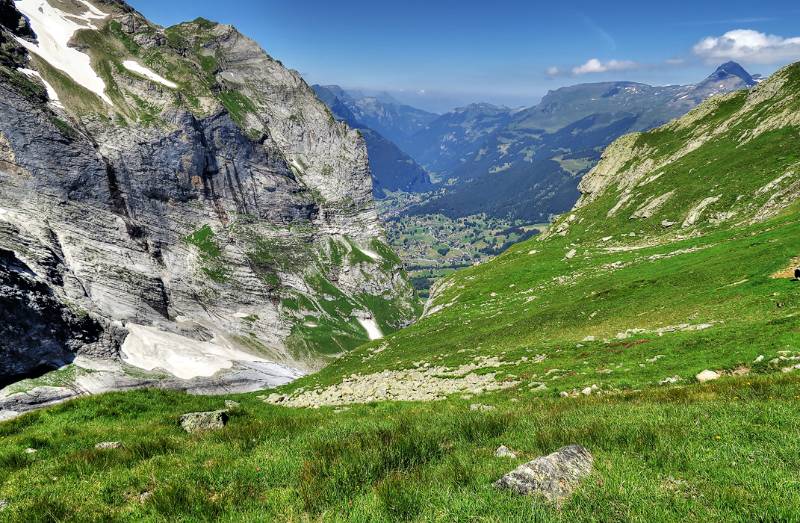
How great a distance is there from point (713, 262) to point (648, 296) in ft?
28.1

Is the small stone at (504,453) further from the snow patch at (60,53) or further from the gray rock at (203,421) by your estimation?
the snow patch at (60,53)

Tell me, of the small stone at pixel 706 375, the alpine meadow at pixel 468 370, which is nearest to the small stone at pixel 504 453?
the alpine meadow at pixel 468 370

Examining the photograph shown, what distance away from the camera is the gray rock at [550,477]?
22.8 feet

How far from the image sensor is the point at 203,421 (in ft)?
46.9

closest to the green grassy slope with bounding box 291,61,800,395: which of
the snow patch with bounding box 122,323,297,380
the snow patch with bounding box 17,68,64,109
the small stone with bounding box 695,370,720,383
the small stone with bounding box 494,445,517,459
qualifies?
the small stone with bounding box 695,370,720,383

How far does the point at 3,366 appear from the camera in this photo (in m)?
101

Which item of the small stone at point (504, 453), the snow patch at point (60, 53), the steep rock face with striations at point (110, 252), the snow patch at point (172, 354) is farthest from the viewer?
the snow patch at point (60, 53)

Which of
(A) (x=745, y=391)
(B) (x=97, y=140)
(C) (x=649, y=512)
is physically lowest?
(A) (x=745, y=391)

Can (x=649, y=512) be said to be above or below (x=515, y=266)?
above

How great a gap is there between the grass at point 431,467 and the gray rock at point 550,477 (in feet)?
0.92

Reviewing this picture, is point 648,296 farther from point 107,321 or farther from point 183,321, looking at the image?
point 183,321

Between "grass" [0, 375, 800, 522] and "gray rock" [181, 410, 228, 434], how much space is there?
3.83ft

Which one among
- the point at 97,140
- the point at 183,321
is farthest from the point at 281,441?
the point at 97,140

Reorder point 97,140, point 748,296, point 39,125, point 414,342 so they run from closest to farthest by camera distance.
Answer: point 748,296, point 414,342, point 39,125, point 97,140
